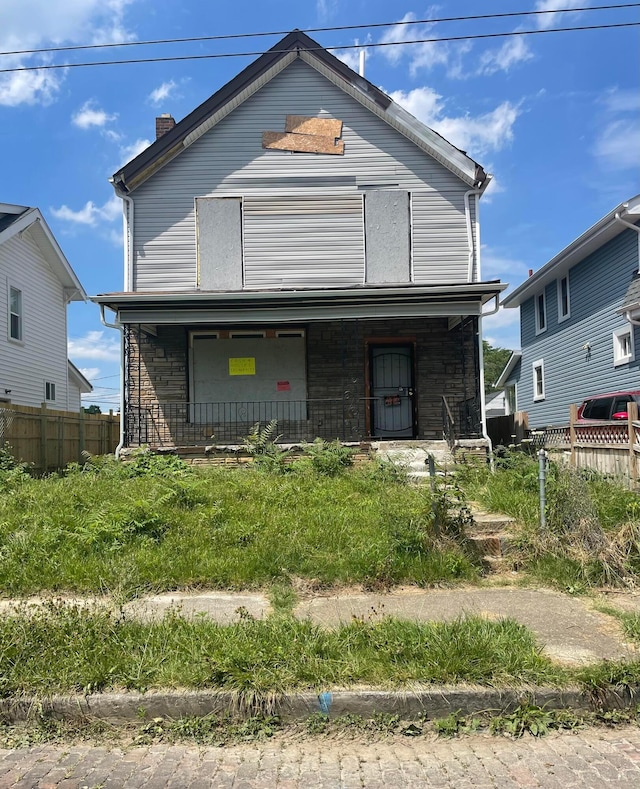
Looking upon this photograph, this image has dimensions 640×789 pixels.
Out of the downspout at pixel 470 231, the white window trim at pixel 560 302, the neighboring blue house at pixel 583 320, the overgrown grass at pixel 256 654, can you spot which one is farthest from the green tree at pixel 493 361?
the overgrown grass at pixel 256 654

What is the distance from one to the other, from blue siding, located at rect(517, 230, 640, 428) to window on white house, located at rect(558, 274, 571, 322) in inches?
9.5

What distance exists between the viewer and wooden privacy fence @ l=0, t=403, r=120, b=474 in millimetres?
12711

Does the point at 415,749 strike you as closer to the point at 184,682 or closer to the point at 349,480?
the point at 184,682

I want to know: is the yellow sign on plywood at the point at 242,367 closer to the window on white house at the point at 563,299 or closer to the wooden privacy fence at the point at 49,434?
the wooden privacy fence at the point at 49,434

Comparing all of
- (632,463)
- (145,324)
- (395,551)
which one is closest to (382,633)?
(395,551)

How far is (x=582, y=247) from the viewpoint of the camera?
16.6 m

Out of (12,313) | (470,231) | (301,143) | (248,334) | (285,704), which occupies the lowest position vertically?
(285,704)

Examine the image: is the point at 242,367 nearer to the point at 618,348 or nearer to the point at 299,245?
the point at 299,245

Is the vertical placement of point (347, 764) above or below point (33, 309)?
below

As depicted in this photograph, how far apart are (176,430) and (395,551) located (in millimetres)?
8447

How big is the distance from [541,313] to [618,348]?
5862 mm

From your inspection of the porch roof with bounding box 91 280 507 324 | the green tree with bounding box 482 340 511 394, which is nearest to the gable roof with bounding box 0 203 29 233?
the porch roof with bounding box 91 280 507 324

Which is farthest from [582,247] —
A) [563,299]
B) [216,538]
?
[216,538]

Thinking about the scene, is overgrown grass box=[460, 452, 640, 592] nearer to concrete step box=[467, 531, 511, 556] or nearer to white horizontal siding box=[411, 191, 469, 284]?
concrete step box=[467, 531, 511, 556]
